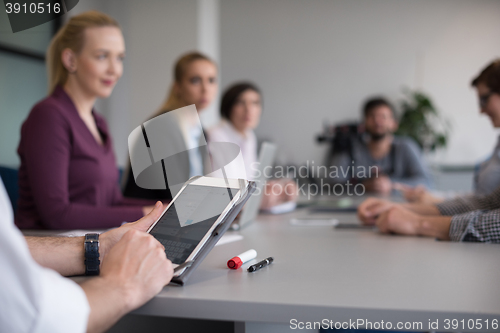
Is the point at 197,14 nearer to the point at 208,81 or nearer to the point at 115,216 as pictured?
the point at 208,81

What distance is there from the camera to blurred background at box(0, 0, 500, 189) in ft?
14.1

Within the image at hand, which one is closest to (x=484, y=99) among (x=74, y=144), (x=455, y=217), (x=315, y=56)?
(x=455, y=217)

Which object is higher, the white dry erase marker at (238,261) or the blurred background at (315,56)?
the blurred background at (315,56)

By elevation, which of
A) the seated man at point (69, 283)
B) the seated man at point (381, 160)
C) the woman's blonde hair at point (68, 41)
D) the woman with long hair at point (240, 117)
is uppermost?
the woman's blonde hair at point (68, 41)

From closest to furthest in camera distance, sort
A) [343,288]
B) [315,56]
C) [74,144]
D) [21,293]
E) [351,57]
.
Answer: [21,293] → [343,288] → [74,144] → [351,57] → [315,56]

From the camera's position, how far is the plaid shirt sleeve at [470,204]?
156 centimetres

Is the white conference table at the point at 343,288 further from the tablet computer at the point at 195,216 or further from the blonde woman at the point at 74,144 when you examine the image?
the blonde woman at the point at 74,144

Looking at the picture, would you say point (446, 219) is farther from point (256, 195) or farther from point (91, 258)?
point (91, 258)

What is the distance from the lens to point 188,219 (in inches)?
35.6

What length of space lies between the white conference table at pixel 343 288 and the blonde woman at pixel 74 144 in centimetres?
57

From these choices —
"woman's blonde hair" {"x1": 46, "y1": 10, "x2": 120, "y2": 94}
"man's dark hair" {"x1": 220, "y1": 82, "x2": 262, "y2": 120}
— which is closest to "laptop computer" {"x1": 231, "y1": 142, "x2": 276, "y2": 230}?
"woman's blonde hair" {"x1": 46, "y1": 10, "x2": 120, "y2": 94}

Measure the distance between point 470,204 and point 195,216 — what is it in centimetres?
117

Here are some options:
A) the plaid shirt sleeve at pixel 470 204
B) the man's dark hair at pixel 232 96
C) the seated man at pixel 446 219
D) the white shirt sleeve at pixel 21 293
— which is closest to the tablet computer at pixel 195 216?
the white shirt sleeve at pixel 21 293

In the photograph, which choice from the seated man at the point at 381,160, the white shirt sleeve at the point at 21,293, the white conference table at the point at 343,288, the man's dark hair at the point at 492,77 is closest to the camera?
the white shirt sleeve at the point at 21,293
